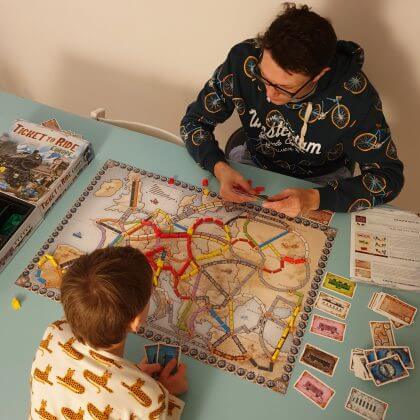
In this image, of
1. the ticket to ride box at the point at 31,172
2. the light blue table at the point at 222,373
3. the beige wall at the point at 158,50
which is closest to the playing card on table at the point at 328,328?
the light blue table at the point at 222,373

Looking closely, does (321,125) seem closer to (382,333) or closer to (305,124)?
(305,124)

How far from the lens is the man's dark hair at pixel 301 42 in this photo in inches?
39.2

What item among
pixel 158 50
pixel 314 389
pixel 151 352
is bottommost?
pixel 151 352

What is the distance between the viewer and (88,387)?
811mm

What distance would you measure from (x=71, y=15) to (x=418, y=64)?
1307mm

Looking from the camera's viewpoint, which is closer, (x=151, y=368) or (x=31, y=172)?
(x=151, y=368)

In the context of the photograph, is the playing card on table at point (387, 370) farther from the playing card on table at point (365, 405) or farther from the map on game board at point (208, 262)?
the map on game board at point (208, 262)

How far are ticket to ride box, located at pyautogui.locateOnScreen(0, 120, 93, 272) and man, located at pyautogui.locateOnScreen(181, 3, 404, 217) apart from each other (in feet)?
1.13

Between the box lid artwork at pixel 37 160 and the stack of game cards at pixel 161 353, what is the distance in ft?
1.60

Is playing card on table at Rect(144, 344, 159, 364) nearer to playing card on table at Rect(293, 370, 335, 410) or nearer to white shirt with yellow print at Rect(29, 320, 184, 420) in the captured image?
white shirt with yellow print at Rect(29, 320, 184, 420)

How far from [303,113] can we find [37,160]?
76 centimetres

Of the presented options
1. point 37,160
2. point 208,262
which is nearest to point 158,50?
point 37,160

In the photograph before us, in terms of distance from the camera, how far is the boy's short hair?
0.79 m

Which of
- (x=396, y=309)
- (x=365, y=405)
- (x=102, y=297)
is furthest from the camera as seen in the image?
(x=396, y=309)
